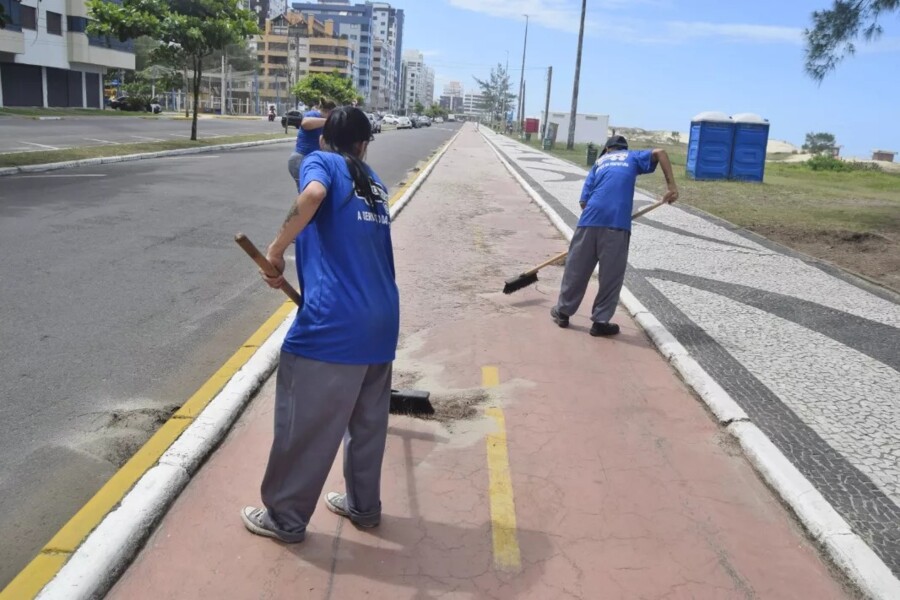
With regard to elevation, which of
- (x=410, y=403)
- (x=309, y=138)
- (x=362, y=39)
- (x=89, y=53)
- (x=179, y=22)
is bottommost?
(x=410, y=403)

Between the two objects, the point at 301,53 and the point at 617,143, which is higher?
the point at 301,53

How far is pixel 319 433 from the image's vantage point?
3.12 metres

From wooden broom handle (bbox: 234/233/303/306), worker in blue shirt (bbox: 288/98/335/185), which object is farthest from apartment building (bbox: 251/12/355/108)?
wooden broom handle (bbox: 234/233/303/306)

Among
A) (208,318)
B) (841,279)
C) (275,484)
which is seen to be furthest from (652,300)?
(275,484)

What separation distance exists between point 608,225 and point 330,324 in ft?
12.5

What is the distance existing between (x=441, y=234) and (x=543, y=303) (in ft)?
13.9

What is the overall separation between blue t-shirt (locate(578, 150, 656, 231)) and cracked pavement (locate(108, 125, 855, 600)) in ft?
3.59

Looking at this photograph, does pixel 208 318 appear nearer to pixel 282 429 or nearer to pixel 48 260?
pixel 48 260

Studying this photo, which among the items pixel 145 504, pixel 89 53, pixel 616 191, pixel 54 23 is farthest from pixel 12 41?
pixel 145 504

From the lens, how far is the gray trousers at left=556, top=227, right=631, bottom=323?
6.37 meters

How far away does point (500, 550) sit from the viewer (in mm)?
3303

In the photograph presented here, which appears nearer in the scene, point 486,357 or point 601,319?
point 486,357

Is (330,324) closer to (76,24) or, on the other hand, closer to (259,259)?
(259,259)

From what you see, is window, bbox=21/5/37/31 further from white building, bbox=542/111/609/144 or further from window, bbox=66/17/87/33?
white building, bbox=542/111/609/144
